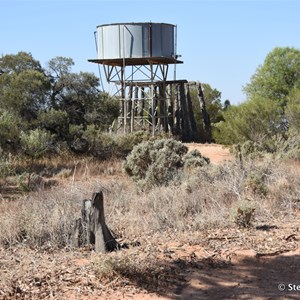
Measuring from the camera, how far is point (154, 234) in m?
8.36

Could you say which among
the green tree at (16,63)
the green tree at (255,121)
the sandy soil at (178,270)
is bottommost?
Result: the sandy soil at (178,270)

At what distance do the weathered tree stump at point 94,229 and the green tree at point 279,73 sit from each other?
23.3 metres

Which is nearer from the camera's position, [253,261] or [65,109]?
[253,261]

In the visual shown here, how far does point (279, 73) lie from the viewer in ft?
100

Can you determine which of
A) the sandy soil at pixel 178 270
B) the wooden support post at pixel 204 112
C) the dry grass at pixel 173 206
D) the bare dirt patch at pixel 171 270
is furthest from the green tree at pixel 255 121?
the bare dirt patch at pixel 171 270

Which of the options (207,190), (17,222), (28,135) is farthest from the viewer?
(28,135)

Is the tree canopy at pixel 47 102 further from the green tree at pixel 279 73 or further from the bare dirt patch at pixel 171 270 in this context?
the bare dirt patch at pixel 171 270

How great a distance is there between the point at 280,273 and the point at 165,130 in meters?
25.0

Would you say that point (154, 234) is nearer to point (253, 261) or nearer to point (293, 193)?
point (253, 261)

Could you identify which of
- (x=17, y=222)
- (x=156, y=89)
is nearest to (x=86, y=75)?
(x=156, y=89)

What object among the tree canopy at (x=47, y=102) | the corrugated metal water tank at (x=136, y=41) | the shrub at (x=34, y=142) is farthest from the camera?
the corrugated metal water tank at (x=136, y=41)

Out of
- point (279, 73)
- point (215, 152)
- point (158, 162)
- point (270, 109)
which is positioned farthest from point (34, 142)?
point (279, 73)

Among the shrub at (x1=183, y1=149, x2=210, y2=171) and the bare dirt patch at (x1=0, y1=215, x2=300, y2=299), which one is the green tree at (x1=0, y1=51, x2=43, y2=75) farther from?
the bare dirt patch at (x1=0, y1=215, x2=300, y2=299)

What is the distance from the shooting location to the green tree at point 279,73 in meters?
30.3
